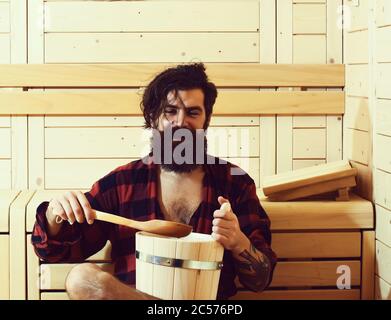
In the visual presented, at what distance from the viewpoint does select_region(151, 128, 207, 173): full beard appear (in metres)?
2.63

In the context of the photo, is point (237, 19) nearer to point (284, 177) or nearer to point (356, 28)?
point (356, 28)

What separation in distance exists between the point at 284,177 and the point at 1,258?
0.98m

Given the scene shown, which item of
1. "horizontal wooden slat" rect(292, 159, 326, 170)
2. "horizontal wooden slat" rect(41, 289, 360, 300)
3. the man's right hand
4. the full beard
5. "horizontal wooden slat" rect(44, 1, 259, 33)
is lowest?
"horizontal wooden slat" rect(41, 289, 360, 300)

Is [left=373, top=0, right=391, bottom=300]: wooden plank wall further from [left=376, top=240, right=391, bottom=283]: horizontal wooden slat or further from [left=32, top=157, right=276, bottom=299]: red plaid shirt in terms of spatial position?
[left=32, top=157, right=276, bottom=299]: red plaid shirt

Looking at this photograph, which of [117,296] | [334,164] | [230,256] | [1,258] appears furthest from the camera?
[334,164]

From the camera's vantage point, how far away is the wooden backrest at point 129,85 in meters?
2.95

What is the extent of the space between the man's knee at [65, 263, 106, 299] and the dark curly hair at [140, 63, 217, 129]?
658mm

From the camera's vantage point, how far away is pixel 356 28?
2.92m

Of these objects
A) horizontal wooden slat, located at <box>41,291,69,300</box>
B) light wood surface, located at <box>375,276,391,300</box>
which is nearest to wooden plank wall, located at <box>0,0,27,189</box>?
horizontal wooden slat, located at <box>41,291,69,300</box>

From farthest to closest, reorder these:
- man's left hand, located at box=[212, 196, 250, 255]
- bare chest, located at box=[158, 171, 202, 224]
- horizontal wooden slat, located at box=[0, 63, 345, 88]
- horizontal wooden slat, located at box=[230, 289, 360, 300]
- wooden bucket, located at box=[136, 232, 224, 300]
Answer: horizontal wooden slat, located at box=[0, 63, 345, 88] → horizontal wooden slat, located at box=[230, 289, 360, 300] → bare chest, located at box=[158, 171, 202, 224] → man's left hand, located at box=[212, 196, 250, 255] → wooden bucket, located at box=[136, 232, 224, 300]

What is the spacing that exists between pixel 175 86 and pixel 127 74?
33 centimetres

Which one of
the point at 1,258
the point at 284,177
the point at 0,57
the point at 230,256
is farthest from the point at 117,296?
the point at 0,57

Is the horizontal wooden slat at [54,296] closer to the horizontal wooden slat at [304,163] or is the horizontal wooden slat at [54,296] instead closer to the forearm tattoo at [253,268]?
the forearm tattoo at [253,268]

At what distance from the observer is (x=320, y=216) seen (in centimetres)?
273
